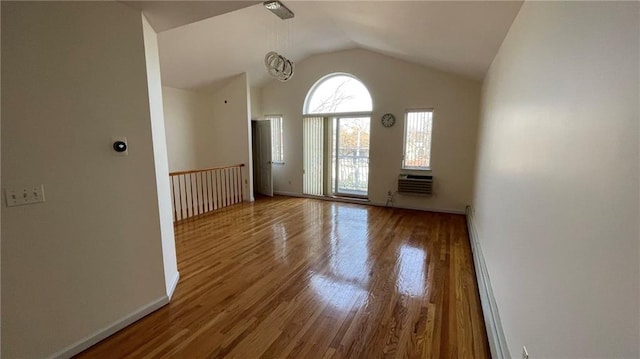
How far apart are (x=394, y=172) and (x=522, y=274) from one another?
14.3 ft

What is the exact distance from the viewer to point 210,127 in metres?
6.86

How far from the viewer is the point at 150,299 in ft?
7.50

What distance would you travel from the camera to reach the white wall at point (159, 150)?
7.19 ft

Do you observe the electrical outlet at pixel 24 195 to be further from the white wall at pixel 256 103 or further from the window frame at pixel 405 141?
the white wall at pixel 256 103

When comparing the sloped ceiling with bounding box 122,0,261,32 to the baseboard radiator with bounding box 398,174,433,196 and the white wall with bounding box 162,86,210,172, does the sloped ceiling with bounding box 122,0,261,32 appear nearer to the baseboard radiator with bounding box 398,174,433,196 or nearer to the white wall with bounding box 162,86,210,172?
the white wall with bounding box 162,86,210,172

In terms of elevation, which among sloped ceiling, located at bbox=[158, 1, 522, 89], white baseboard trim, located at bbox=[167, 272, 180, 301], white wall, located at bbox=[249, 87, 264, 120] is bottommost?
white baseboard trim, located at bbox=[167, 272, 180, 301]

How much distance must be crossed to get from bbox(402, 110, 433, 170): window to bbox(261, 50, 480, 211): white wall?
11cm

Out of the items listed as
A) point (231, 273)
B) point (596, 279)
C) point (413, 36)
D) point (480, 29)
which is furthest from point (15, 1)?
point (413, 36)

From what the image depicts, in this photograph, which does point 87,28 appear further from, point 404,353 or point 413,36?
point 413,36

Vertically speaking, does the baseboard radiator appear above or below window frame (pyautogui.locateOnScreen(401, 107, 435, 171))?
below

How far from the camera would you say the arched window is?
6.04 meters

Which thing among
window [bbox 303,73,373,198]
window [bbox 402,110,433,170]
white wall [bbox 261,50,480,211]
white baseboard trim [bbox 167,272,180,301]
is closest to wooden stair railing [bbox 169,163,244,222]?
window [bbox 303,73,373,198]

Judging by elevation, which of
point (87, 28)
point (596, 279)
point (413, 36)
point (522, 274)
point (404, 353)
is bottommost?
point (404, 353)

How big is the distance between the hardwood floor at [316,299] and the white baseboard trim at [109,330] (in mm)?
46
